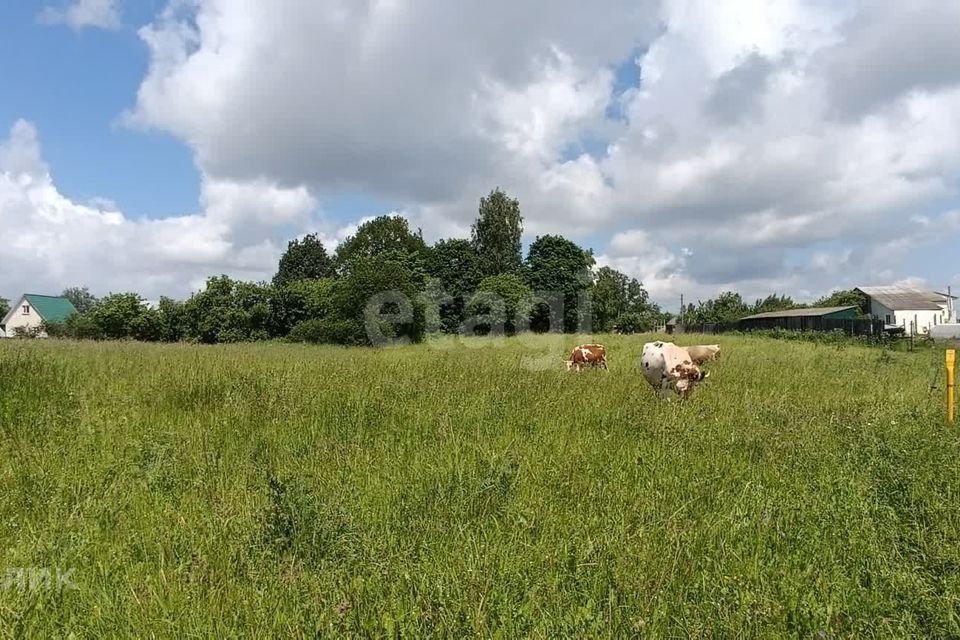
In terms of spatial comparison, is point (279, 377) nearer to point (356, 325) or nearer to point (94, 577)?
point (94, 577)

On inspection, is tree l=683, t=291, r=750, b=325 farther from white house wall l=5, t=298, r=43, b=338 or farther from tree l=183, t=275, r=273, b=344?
white house wall l=5, t=298, r=43, b=338

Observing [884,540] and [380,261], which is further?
[380,261]

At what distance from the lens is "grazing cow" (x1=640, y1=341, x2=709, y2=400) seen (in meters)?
7.64

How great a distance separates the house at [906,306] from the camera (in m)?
63.8

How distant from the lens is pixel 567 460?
4445 millimetres

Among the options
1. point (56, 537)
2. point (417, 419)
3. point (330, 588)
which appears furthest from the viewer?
point (417, 419)

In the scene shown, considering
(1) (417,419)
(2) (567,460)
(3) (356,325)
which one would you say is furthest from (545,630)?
(3) (356,325)

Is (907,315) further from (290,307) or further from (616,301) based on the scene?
(290,307)

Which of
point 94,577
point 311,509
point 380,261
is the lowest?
point 94,577

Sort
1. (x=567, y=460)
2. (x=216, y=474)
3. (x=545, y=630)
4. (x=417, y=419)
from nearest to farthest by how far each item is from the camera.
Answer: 1. (x=545, y=630)
2. (x=216, y=474)
3. (x=567, y=460)
4. (x=417, y=419)

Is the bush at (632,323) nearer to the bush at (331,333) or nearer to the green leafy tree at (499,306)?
the green leafy tree at (499,306)

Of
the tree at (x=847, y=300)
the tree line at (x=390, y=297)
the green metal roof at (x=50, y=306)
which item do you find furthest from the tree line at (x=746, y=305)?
the green metal roof at (x=50, y=306)

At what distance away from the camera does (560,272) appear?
53.6 meters

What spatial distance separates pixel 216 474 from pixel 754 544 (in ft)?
12.8
